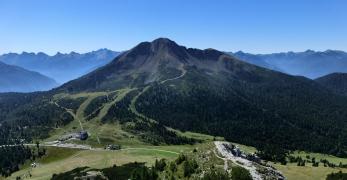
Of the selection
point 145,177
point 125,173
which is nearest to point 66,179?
point 125,173

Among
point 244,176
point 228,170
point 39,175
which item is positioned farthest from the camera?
point 39,175

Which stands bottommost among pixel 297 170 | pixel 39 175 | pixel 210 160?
pixel 39 175

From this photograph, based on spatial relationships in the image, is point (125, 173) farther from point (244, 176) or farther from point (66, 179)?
point (244, 176)

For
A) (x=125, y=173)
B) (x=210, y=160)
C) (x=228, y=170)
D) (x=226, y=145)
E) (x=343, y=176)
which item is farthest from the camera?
(x=125, y=173)

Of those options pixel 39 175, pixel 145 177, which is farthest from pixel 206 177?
pixel 39 175

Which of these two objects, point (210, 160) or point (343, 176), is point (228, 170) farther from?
point (343, 176)

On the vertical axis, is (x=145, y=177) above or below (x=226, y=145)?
below

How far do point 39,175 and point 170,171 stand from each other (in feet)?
379

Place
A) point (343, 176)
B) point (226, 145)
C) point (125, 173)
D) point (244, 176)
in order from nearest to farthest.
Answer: point (244, 176) < point (226, 145) < point (343, 176) < point (125, 173)

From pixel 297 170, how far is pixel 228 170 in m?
56.1

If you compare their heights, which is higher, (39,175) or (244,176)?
(244,176)

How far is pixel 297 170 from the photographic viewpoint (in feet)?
453

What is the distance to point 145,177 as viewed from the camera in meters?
105

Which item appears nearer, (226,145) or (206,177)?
(206,177)
